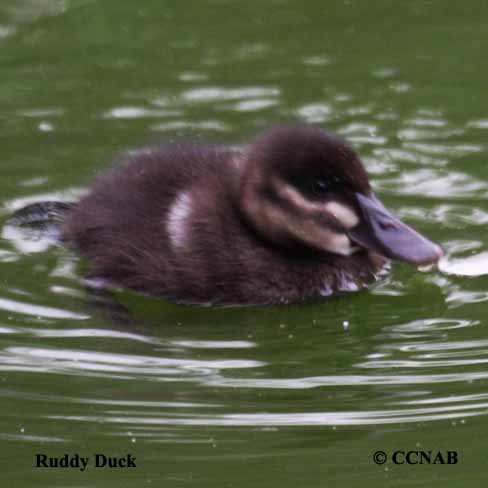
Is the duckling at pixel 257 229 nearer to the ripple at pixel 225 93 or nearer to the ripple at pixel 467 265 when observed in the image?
the ripple at pixel 467 265

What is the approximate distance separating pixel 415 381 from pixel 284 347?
0.54m

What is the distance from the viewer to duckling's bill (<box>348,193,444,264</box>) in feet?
17.0

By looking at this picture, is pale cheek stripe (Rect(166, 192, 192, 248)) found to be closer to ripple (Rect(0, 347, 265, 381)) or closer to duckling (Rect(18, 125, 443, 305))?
duckling (Rect(18, 125, 443, 305))

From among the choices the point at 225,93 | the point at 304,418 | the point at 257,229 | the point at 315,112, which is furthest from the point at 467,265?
the point at 225,93

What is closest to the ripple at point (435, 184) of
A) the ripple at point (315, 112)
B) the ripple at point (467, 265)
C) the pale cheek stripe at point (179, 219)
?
the ripple at point (467, 265)

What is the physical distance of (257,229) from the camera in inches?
215

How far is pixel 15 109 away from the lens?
23.4ft

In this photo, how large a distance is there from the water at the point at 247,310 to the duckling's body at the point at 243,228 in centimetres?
10

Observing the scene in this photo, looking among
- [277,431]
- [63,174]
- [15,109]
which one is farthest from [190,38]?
[277,431]

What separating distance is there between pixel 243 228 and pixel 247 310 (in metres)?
0.30

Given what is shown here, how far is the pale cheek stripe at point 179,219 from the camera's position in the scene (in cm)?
541

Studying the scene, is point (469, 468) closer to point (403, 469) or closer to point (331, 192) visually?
point (403, 469)

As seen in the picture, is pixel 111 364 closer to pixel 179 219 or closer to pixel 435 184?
pixel 179 219

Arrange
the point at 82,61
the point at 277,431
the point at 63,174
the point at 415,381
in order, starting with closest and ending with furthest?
the point at 277,431
the point at 415,381
the point at 63,174
the point at 82,61
